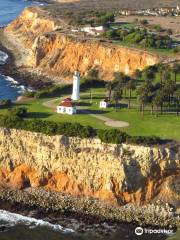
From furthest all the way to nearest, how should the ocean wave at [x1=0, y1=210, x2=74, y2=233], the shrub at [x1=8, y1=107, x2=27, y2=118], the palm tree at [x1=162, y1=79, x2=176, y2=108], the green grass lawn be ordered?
the palm tree at [x1=162, y1=79, x2=176, y2=108] → the shrub at [x1=8, y1=107, x2=27, y2=118] → the green grass lawn → the ocean wave at [x1=0, y1=210, x2=74, y2=233]

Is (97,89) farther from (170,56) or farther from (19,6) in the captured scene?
(19,6)

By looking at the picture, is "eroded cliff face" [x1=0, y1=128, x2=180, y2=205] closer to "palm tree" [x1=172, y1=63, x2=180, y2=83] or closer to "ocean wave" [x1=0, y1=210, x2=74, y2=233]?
"ocean wave" [x1=0, y1=210, x2=74, y2=233]

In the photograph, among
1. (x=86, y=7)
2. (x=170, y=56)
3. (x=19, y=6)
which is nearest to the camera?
(x=170, y=56)

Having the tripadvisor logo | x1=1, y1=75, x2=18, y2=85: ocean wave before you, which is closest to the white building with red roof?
the tripadvisor logo

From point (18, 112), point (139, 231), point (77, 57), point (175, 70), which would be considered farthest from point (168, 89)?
point (77, 57)

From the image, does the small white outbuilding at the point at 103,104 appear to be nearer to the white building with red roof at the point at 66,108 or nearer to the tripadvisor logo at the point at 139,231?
the white building with red roof at the point at 66,108

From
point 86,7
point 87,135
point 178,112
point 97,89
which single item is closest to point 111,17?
point 86,7
